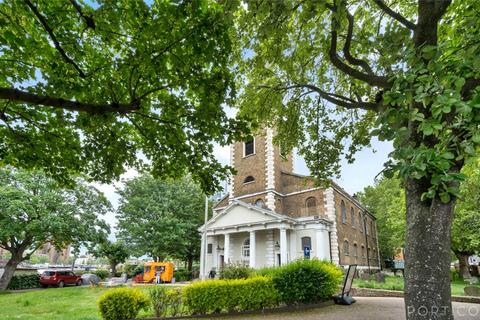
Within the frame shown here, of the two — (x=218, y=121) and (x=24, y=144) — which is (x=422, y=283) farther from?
(x=24, y=144)

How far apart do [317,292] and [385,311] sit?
2.04 m

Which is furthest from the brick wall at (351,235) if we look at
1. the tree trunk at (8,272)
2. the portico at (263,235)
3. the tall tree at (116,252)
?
the tree trunk at (8,272)

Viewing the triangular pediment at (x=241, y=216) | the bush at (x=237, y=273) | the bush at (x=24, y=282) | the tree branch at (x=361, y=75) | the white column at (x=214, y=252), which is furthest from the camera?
the white column at (x=214, y=252)

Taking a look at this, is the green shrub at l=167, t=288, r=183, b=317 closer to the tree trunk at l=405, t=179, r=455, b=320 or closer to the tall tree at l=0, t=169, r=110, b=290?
the tree trunk at l=405, t=179, r=455, b=320

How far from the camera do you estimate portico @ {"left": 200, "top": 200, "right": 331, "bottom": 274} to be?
22.8m

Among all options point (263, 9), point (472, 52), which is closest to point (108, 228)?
point (263, 9)

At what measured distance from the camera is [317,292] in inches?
386

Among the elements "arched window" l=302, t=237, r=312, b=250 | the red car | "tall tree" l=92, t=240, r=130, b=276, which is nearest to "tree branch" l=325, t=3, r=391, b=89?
"arched window" l=302, t=237, r=312, b=250

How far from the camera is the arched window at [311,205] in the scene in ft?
83.0

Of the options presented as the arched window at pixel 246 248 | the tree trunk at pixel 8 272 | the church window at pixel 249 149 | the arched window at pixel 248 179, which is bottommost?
the tree trunk at pixel 8 272

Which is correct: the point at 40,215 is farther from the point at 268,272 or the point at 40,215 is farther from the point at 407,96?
the point at 407,96

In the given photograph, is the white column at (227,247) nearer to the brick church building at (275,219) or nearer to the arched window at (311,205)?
the brick church building at (275,219)

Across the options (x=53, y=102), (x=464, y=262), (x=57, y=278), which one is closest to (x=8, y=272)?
(x=57, y=278)

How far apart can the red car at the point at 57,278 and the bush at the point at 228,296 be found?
24498 mm
